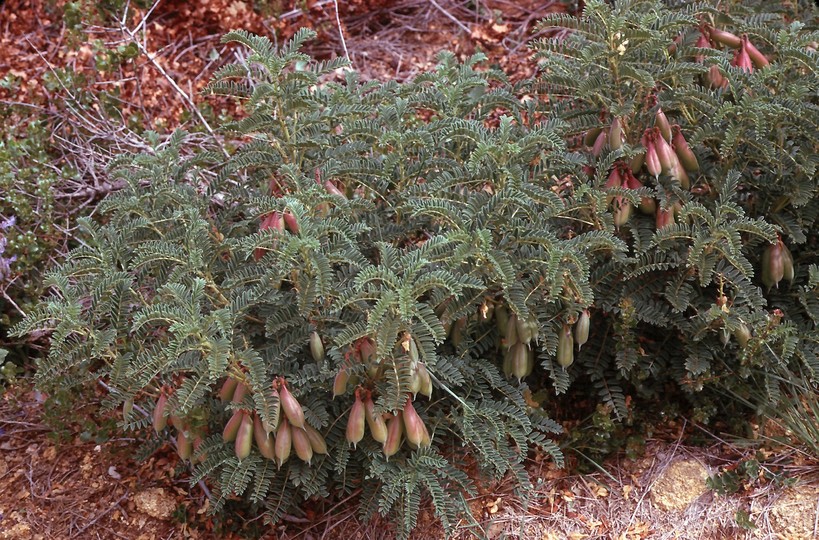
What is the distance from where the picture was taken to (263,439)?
2.35m

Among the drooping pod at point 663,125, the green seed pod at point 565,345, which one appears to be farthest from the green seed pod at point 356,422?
the drooping pod at point 663,125

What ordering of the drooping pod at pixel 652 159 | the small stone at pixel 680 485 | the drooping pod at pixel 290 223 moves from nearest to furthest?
the drooping pod at pixel 290 223 < the drooping pod at pixel 652 159 < the small stone at pixel 680 485

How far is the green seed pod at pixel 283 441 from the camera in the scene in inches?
91.7

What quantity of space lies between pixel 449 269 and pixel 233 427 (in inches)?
28.7

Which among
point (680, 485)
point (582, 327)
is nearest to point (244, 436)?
point (582, 327)

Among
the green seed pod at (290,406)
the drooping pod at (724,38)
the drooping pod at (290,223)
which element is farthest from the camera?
the drooping pod at (724,38)

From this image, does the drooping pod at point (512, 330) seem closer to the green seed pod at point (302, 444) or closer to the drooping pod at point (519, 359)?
the drooping pod at point (519, 359)

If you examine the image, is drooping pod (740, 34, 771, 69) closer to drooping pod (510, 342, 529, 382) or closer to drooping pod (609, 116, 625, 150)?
drooping pod (609, 116, 625, 150)

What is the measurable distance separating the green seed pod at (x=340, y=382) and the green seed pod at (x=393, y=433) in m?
0.16

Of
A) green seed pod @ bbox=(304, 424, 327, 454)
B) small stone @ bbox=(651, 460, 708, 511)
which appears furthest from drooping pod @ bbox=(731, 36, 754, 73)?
green seed pod @ bbox=(304, 424, 327, 454)

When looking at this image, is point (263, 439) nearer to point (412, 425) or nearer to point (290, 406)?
point (290, 406)

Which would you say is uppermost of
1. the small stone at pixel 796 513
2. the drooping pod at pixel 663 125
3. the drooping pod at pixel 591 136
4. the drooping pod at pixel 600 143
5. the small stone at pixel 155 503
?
the drooping pod at pixel 663 125

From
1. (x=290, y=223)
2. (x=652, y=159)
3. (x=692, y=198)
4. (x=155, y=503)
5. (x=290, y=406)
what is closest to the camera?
(x=290, y=406)

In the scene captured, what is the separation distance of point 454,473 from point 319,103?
1252 mm
